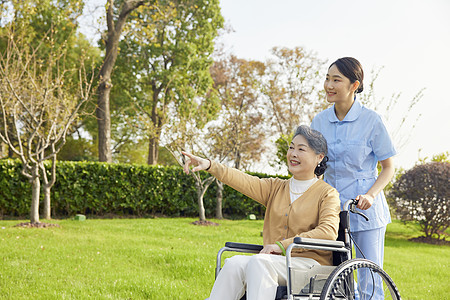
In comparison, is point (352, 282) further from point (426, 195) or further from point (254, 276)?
point (426, 195)

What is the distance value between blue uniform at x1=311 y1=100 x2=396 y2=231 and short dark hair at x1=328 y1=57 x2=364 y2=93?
20cm

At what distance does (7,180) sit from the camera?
Answer: 9.75m

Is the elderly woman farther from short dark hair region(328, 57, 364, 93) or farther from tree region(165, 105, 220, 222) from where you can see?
tree region(165, 105, 220, 222)

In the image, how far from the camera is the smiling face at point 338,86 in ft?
8.66

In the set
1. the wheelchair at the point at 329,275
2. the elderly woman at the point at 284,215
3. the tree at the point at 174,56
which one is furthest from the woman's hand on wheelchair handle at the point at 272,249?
the tree at the point at 174,56

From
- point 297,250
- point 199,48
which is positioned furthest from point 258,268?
point 199,48

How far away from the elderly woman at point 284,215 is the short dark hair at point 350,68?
39cm

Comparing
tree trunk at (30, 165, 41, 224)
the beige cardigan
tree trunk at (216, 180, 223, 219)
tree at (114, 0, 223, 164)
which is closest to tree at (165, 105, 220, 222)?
tree trunk at (216, 180, 223, 219)

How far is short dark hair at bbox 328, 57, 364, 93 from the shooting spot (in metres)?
2.62

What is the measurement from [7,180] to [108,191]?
218 centimetres

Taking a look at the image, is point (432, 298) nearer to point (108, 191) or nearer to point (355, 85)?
point (355, 85)

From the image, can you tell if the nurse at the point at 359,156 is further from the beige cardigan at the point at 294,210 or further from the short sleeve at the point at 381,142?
the beige cardigan at the point at 294,210

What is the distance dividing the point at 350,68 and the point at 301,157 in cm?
59

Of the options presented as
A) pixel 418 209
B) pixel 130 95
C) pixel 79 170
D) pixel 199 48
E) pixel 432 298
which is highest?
pixel 199 48
